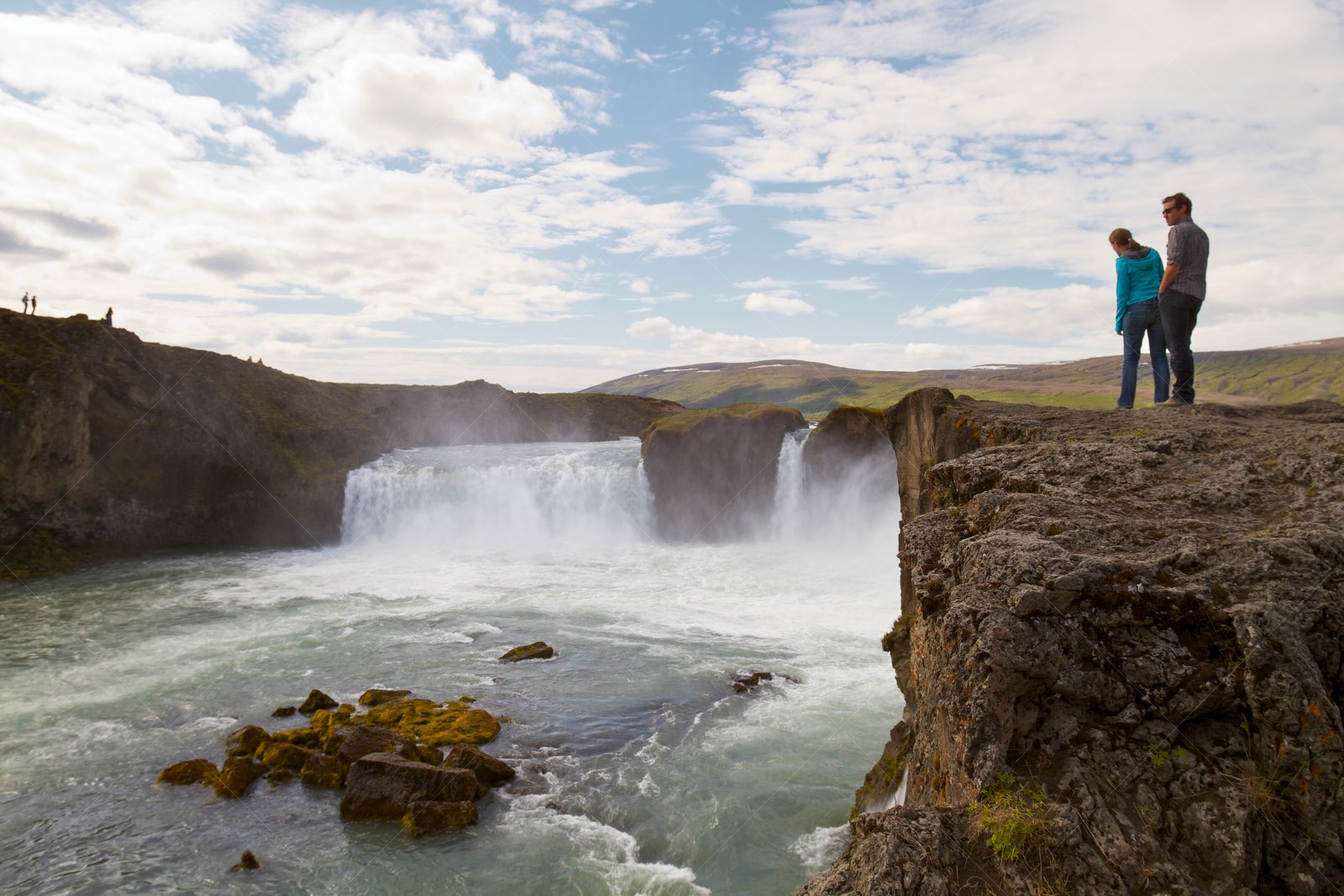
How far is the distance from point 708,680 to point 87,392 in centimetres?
3396

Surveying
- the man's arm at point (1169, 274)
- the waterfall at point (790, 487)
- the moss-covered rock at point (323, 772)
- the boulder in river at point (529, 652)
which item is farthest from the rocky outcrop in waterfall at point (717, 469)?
the man's arm at point (1169, 274)

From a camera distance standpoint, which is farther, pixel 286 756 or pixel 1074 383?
pixel 1074 383

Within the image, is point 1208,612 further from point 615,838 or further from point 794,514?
point 794,514

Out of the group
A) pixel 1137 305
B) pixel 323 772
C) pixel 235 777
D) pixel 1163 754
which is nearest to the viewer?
pixel 1163 754

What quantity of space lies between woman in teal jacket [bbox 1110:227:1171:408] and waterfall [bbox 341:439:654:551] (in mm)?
33997

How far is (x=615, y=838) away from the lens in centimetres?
1170

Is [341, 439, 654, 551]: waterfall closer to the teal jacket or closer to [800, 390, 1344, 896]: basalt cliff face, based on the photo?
the teal jacket

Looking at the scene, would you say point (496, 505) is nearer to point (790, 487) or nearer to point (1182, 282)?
point (790, 487)

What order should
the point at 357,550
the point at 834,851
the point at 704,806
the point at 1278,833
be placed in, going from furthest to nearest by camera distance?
the point at 357,550 → the point at 704,806 → the point at 834,851 → the point at 1278,833

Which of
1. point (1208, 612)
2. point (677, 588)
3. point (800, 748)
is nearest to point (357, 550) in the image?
point (677, 588)

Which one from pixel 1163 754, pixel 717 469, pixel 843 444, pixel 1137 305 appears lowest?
pixel 717 469

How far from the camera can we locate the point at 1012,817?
4.47 m

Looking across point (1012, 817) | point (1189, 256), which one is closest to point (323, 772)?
point (1012, 817)

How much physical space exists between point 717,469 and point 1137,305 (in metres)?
32.9
